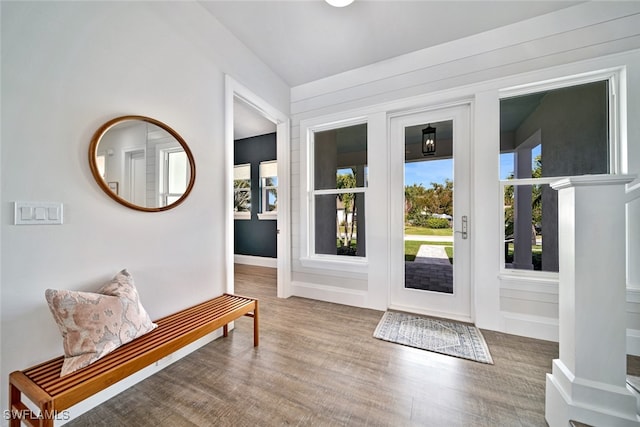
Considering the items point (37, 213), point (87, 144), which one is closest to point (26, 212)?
point (37, 213)

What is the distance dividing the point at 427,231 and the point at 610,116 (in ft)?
5.84

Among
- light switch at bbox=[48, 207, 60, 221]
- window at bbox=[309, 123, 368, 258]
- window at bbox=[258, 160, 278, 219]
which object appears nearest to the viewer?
light switch at bbox=[48, 207, 60, 221]

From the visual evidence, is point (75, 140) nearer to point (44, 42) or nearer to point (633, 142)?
point (44, 42)

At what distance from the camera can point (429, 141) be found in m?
2.75

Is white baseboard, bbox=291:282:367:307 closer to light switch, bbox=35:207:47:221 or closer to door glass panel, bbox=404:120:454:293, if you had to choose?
door glass panel, bbox=404:120:454:293

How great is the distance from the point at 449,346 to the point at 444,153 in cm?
195

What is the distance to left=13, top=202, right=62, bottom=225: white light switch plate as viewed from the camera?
1180mm

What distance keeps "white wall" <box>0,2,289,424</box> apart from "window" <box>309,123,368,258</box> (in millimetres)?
1464

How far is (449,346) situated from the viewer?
2025 millimetres

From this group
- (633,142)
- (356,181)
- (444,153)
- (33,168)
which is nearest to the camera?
(33,168)

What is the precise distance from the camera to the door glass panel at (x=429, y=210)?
266 cm

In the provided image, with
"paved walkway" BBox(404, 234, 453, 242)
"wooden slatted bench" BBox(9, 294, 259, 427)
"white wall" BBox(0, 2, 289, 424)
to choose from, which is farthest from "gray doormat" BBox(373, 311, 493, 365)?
"white wall" BBox(0, 2, 289, 424)

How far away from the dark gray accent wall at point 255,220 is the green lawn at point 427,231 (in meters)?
3.12

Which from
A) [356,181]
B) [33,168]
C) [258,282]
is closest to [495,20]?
[356,181]
